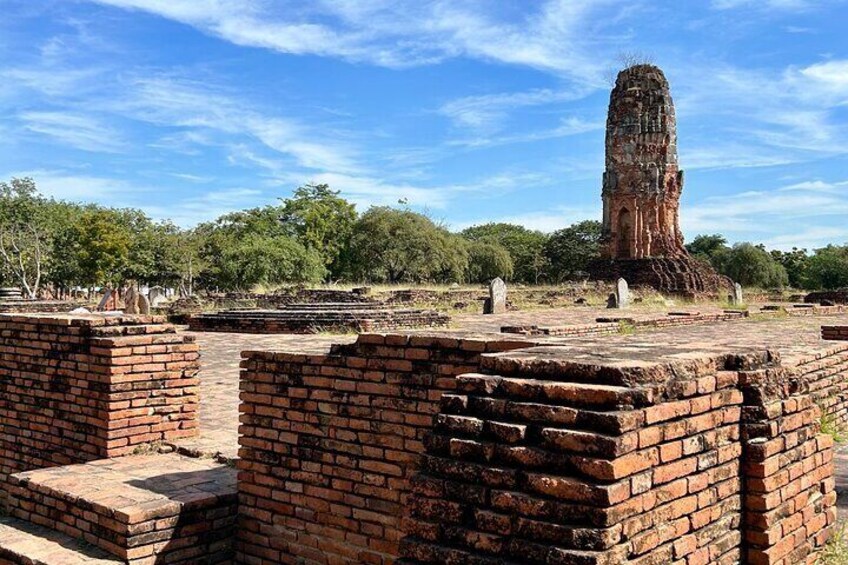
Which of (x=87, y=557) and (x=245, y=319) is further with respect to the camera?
(x=245, y=319)

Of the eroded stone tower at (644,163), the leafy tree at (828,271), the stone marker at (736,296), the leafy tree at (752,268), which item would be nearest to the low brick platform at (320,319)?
the stone marker at (736,296)

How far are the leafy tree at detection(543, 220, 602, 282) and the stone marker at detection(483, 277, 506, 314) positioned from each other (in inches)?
1327

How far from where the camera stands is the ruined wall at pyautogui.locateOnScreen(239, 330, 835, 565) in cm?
202

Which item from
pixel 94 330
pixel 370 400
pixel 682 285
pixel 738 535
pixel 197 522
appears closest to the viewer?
pixel 738 535

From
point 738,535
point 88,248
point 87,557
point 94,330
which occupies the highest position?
point 88,248

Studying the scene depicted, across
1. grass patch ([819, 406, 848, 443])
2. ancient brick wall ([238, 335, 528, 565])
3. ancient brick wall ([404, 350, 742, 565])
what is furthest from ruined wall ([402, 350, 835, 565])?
grass patch ([819, 406, 848, 443])

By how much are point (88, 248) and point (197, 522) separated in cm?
3344

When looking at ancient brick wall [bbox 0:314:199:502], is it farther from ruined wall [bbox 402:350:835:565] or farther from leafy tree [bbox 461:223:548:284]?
leafy tree [bbox 461:223:548:284]

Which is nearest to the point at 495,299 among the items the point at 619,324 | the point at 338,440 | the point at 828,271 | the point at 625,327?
the point at 619,324

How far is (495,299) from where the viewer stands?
1941 centimetres

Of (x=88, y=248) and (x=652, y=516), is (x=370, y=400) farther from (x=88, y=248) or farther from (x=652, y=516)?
(x=88, y=248)

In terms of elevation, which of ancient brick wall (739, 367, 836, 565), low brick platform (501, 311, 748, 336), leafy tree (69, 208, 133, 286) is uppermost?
leafy tree (69, 208, 133, 286)

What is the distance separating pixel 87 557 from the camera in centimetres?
368

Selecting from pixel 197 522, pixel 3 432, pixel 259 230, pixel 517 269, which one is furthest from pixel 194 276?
pixel 197 522
